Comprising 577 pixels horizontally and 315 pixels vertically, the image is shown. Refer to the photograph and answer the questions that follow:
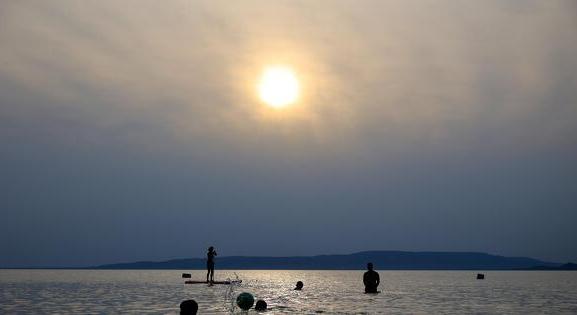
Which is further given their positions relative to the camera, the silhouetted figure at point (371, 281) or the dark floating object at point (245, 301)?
the silhouetted figure at point (371, 281)

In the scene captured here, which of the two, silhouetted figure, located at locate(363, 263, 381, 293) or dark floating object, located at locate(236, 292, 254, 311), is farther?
silhouetted figure, located at locate(363, 263, 381, 293)

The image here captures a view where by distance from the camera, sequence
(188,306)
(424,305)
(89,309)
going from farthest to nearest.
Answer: (424,305)
(89,309)
(188,306)

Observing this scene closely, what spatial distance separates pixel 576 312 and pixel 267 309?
1850 cm

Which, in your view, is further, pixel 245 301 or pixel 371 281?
pixel 371 281

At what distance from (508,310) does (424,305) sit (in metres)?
5.53

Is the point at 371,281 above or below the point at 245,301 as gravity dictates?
above

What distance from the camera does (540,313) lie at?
3931 centimetres

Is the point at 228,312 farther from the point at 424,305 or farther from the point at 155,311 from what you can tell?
the point at 424,305

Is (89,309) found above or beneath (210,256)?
beneath

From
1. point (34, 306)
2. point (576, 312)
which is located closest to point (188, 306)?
point (34, 306)

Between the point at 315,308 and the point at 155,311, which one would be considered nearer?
the point at 155,311

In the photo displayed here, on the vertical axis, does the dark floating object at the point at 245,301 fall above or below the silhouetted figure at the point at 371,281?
below

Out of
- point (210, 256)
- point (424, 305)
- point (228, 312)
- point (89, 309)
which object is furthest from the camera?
point (210, 256)

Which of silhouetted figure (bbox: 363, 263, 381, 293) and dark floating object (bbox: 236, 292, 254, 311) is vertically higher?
silhouetted figure (bbox: 363, 263, 381, 293)
